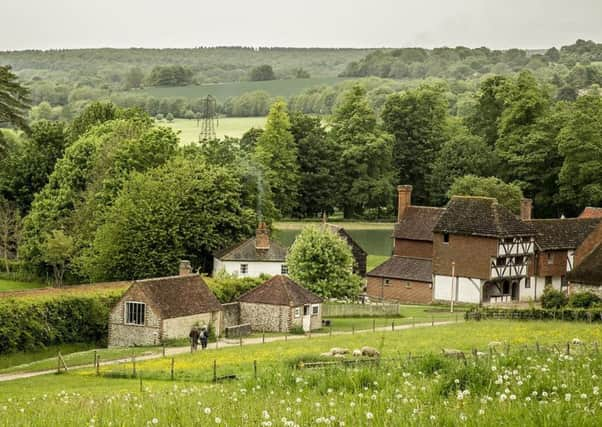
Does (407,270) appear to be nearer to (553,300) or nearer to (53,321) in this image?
(553,300)

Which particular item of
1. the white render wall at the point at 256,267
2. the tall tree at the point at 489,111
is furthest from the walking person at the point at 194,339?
the tall tree at the point at 489,111

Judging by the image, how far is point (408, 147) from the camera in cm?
12794

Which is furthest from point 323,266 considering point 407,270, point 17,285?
point 17,285

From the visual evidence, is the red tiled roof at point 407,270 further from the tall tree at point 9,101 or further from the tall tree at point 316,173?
the tall tree at point 316,173

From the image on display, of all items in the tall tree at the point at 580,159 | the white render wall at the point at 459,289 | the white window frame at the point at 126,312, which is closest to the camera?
the white window frame at the point at 126,312

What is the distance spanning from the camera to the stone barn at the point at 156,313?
54.3 meters

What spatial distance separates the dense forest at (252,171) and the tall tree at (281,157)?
16 cm

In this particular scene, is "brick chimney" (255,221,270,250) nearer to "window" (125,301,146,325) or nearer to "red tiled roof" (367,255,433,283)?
"red tiled roof" (367,255,433,283)

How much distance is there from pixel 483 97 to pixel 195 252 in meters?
59.3

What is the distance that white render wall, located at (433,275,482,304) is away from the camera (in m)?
73.7

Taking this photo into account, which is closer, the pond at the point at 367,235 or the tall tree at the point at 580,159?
the pond at the point at 367,235

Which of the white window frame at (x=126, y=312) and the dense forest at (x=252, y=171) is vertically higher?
the dense forest at (x=252, y=171)

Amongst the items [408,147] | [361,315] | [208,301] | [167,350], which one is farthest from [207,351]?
[408,147]

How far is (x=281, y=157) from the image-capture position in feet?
389
